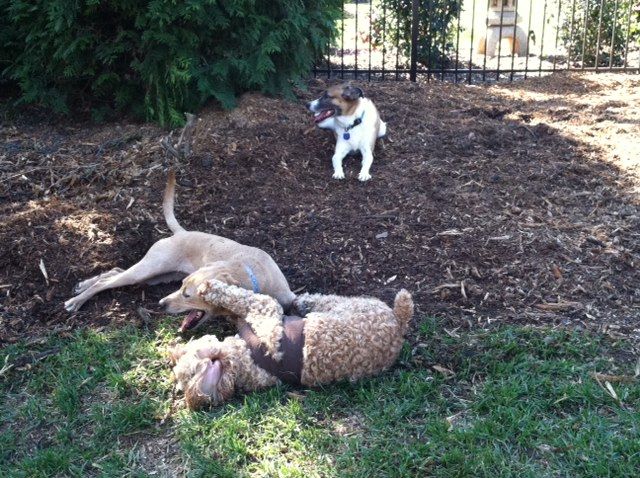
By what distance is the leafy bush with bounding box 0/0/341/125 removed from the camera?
6.84 meters

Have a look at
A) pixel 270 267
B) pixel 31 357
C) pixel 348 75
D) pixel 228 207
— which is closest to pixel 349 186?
pixel 228 207

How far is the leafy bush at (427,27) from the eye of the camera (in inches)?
421

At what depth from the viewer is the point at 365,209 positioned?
580cm

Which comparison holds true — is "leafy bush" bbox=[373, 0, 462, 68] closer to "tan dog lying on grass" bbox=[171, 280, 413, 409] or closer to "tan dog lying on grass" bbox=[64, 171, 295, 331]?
"tan dog lying on grass" bbox=[64, 171, 295, 331]

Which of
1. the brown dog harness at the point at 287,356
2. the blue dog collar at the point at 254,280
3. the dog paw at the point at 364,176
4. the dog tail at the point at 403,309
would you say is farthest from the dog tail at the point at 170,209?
the dog tail at the point at 403,309

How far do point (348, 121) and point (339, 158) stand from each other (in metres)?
0.51

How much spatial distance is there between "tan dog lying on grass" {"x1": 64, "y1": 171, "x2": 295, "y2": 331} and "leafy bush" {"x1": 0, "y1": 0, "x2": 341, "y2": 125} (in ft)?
7.44

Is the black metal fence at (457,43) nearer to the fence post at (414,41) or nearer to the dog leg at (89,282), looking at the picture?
the fence post at (414,41)

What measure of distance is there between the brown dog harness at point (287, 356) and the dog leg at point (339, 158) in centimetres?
272

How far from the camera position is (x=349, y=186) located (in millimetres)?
6234

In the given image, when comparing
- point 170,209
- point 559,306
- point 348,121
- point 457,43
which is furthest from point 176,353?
point 457,43

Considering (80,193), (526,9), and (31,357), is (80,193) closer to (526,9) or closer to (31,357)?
(31,357)

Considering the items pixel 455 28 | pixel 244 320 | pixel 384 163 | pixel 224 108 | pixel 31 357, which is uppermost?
pixel 455 28

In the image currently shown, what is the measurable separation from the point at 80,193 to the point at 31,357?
214 centimetres
